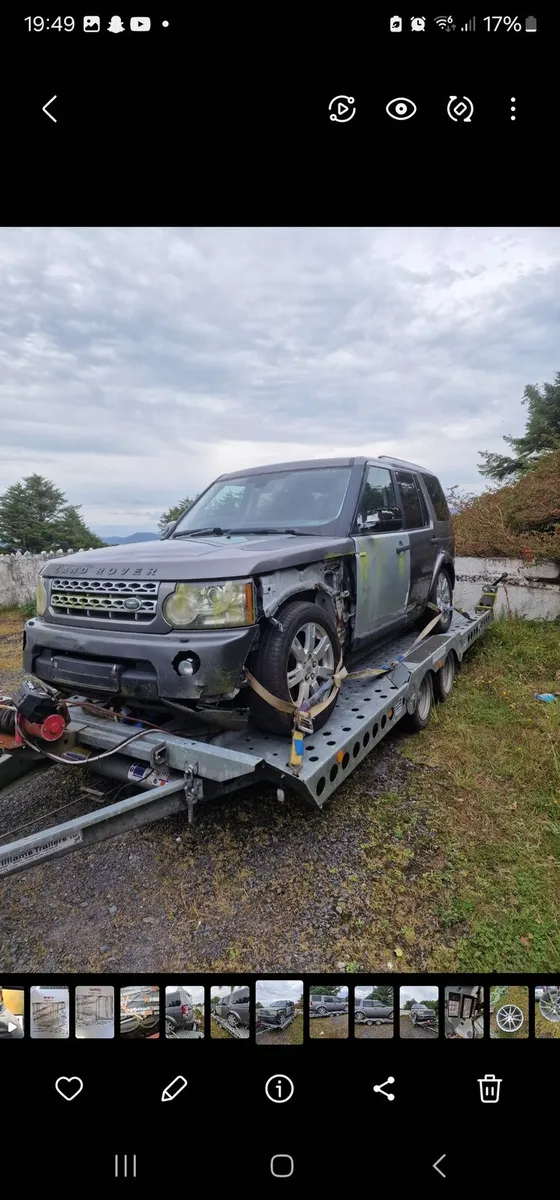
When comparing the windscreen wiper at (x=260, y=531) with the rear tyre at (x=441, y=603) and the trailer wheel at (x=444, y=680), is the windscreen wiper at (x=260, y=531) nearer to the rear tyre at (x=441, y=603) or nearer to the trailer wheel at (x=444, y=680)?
the trailer wheel at (x=444, y=680)

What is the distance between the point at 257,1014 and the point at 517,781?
2879 mm

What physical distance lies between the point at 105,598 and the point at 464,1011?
222 centimetres

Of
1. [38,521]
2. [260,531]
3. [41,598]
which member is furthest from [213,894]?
[38,521]

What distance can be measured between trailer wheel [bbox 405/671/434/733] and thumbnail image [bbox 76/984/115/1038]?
10.5ft

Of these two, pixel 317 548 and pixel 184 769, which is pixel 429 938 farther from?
pixel 317 548

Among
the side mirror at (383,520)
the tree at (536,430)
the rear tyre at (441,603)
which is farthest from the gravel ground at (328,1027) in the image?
the tree at (536,430)

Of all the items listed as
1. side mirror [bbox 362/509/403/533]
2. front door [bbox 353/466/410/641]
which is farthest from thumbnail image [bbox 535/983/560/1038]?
side mirror [bbox 362/509/403/533]

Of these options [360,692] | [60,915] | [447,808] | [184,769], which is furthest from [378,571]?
[60,915]

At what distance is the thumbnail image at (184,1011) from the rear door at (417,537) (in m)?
3.79

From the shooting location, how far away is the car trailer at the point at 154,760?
85.6 inches

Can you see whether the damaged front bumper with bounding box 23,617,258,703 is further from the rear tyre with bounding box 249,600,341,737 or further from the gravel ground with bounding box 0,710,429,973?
the gravel ground with bounding box 0,710,429,973

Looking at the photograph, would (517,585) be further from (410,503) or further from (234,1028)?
(234,1028)

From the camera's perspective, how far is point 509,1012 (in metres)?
1.22
